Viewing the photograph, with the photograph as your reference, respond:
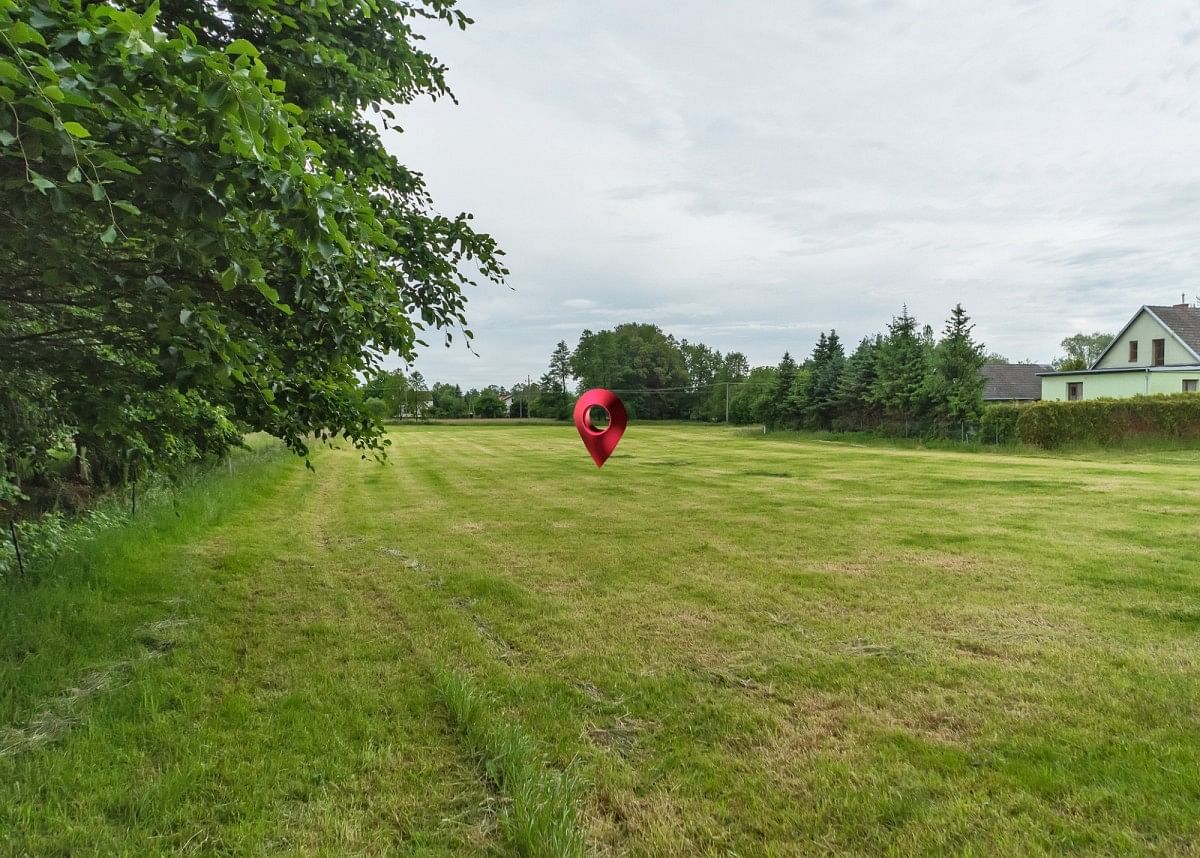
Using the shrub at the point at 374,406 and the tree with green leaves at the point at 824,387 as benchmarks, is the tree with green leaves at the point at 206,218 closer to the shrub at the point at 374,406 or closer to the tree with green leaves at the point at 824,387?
the shrub at the point at 374,406

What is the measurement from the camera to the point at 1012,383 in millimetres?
43656

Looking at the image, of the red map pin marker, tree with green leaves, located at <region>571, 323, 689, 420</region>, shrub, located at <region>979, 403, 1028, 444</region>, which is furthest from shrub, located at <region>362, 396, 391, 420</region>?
tree with green leaves, located at <region>571, 323, 689, 420</region>

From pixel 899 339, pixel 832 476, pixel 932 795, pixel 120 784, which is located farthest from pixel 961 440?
pixel 120 784

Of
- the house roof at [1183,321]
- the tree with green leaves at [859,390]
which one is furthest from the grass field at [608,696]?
the house roof at [1183,321]

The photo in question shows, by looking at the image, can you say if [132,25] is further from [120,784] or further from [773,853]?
[773,853]

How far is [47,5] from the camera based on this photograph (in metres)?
1.96

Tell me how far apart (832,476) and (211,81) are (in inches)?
558

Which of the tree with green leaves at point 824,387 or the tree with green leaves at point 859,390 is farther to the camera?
the tree with green leaves at point 824,387

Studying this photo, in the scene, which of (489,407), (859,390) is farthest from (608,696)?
(489,407)

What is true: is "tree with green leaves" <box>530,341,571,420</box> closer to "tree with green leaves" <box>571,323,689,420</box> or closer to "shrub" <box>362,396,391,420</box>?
"tree with green leaves" <box>571,323,689,420</box>

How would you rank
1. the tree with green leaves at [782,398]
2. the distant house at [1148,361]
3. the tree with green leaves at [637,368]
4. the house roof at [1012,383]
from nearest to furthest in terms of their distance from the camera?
1. the distant house at [1148,361]
2. the tree with green leaves at [782,398]
3. the house roof at [1012,383]
4. the tree with green leaves at [637,368]

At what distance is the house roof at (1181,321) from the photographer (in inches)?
1152

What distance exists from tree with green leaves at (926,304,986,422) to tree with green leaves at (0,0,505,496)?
86.5 ft

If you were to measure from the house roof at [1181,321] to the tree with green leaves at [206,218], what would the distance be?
3621 centimetres
